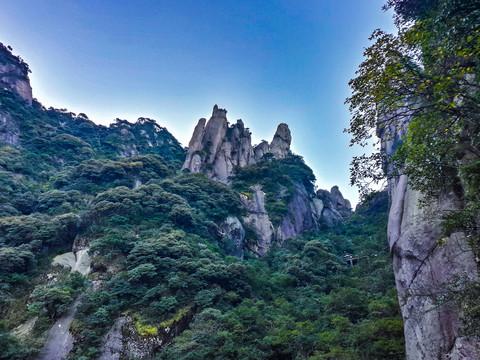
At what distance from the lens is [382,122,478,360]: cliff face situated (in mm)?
4738

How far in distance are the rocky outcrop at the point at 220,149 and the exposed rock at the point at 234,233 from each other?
1127cm

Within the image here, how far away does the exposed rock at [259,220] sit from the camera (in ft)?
96.1

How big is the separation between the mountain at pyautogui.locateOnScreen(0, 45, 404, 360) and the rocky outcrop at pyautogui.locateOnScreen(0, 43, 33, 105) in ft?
34.1

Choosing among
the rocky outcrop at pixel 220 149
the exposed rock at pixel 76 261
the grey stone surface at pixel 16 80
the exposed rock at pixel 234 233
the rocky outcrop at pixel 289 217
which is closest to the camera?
the exposed rock at pixel 76 261

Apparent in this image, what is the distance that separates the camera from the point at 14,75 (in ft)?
144

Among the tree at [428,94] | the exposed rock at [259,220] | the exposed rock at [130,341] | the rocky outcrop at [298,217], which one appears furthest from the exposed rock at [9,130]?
the tree at [428,94]

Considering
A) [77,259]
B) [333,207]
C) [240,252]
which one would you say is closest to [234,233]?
[240,252]

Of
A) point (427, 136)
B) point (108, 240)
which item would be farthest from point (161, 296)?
point (427, 136)

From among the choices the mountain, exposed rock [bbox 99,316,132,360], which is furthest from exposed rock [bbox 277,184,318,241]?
exposed rock [bbox 99,316,132,360]

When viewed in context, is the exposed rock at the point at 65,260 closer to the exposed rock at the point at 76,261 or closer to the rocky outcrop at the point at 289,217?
the exposed rock at the point at 76,261

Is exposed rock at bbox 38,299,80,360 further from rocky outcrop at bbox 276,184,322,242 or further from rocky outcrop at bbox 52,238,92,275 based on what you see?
rocky outcrop at bbox 276,184,322,242

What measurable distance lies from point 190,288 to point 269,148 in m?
37.1

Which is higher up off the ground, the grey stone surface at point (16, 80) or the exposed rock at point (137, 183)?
the grey stone surface at point (16, 80)

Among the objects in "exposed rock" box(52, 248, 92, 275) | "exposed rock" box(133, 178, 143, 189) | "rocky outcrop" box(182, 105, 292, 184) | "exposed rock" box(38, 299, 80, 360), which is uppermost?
"rocky outcrop" box(182, 105, 292, 184)
